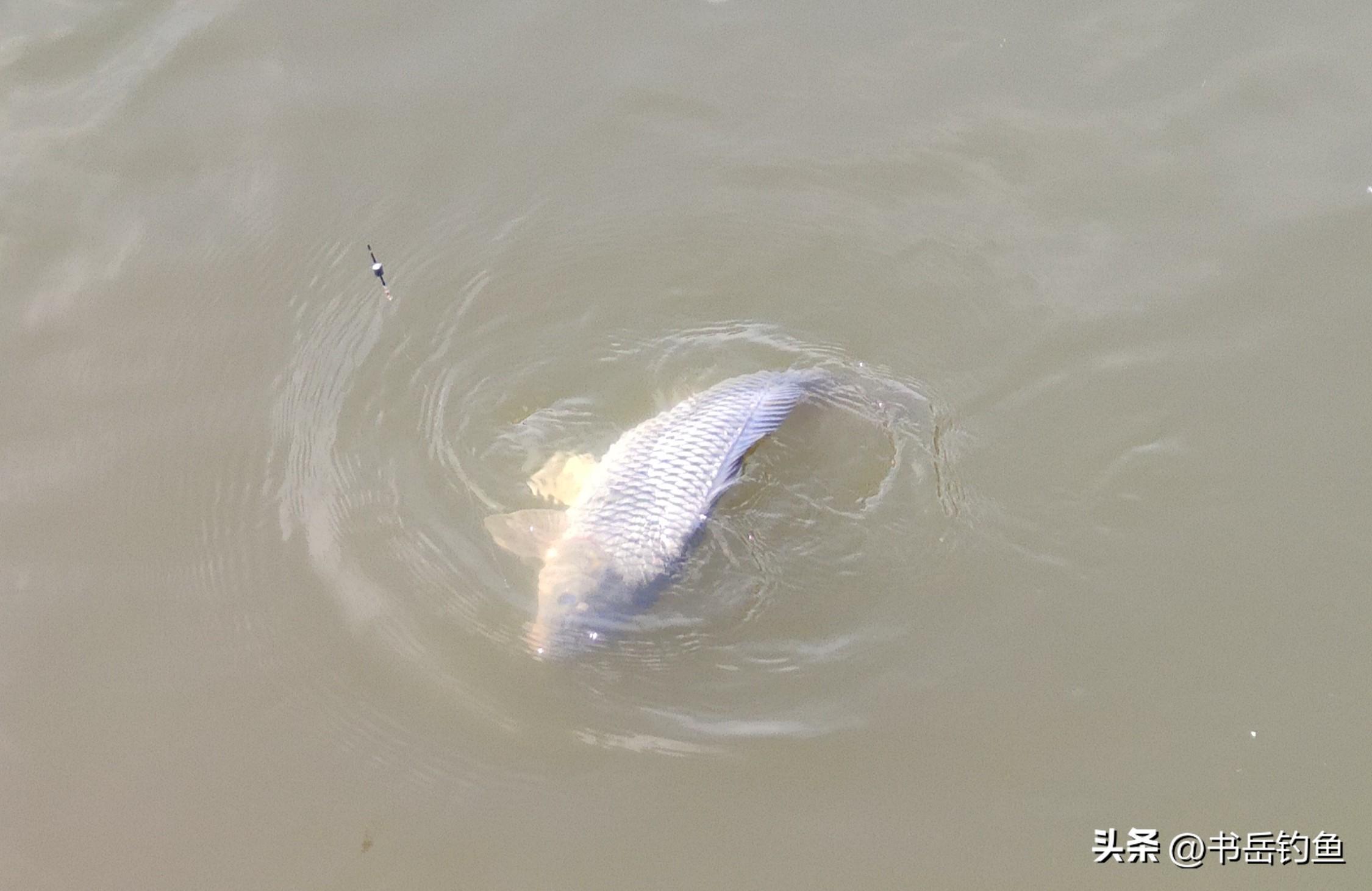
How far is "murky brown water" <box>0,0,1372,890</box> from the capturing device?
315 cm

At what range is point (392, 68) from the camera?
4.65 metres

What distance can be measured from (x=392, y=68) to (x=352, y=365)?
57.8 inches

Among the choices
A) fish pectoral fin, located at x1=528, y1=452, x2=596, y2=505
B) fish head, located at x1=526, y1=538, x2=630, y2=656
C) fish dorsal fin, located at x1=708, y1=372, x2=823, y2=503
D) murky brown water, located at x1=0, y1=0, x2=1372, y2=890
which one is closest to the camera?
murky brown water, located at x1=0, y1=0, x2=1372, y2=890

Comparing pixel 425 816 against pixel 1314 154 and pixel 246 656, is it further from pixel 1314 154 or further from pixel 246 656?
pixel 1314 154

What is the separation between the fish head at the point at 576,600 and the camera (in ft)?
10.8

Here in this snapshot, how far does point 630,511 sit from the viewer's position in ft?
11.0

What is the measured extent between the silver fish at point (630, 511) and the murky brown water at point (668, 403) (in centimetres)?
11

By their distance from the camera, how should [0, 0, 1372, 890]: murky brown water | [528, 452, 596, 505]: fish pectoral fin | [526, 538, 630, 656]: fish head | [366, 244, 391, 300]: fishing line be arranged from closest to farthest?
1. [0, 0, 1372, 890]: murky brown water
2. [526, 538, 630, 656]: fish head
3. [528, 452, 596, 505]: fish pectoral fin
4. [366, 244, 391, 300]: fishing line

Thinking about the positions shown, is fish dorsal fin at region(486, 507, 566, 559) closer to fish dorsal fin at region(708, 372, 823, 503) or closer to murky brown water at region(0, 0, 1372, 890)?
murky brown water at region(0, 0, 1372, 890)

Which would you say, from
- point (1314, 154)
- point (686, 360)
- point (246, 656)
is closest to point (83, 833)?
point (246, 656)

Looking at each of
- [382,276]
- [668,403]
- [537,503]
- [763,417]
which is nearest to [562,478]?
[537,503]

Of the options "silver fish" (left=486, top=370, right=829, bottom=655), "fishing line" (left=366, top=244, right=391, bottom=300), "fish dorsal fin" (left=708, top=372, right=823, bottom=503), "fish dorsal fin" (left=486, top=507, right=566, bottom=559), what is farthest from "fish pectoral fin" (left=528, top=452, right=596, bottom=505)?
"fishing line" (left=366, top=244, right=391, bottom=300)

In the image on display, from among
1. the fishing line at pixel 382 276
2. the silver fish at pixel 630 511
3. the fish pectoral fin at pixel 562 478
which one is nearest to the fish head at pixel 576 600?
the silver fish at pixel 630 511

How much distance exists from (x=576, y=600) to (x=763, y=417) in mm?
809
